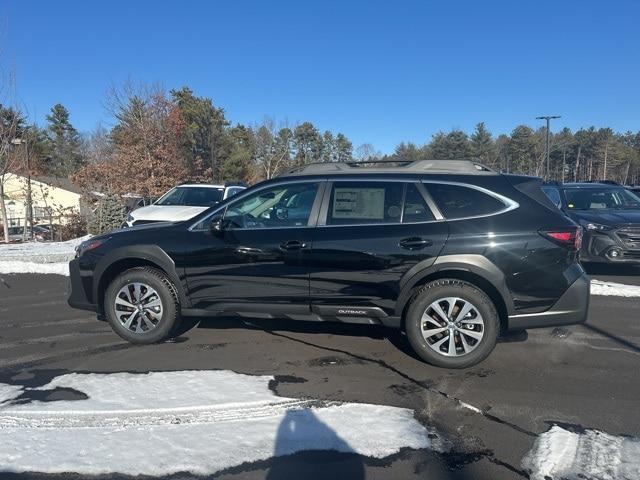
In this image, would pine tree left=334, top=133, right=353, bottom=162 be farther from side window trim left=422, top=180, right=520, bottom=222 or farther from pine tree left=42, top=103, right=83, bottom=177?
side window trim left=422, top=180, right=520, bottom=222

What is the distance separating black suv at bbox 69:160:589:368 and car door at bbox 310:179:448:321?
10mm

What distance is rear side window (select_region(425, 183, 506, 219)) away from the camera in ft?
15.1

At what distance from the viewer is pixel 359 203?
4.86 meters

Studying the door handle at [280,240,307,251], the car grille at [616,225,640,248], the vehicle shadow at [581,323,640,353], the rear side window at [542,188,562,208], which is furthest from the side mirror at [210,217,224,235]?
the rear side window at [542,188,562,208]

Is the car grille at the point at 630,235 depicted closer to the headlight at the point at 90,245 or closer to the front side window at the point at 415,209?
the front side window at the point at 415,209

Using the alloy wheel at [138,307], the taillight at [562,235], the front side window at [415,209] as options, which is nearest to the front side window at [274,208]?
the front side window at [415,209]

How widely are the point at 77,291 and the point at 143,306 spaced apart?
2.55 feet

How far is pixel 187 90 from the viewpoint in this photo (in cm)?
4428

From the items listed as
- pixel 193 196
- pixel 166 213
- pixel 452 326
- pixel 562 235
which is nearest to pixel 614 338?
Result: pixel 562 235

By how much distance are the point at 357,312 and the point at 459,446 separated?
171 cm

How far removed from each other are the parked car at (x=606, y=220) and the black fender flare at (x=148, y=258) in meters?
6.29

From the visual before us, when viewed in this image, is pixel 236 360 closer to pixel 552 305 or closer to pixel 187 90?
pixel 552 305

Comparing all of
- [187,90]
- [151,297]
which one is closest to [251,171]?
[187,90]

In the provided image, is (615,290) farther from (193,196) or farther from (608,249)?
(193,196)
